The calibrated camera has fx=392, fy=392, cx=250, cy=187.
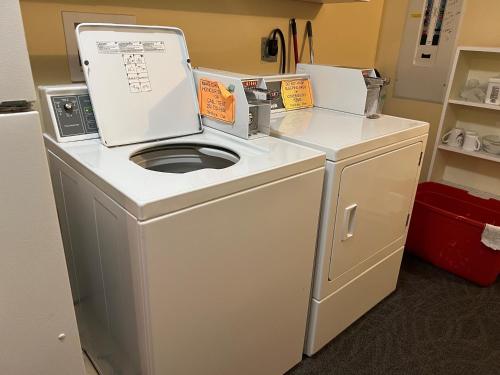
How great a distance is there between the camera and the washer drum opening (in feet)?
4.86

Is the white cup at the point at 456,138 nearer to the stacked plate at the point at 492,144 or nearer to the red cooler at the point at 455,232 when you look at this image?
the stacked plate at the point at 492,144

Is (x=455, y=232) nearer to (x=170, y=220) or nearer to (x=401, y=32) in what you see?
(x=401, y=32)

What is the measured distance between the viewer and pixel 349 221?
1.59 m

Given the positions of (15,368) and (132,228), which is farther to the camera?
(132,228)

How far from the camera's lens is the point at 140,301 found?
1.07 m

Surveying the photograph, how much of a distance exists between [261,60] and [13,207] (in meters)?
1.83

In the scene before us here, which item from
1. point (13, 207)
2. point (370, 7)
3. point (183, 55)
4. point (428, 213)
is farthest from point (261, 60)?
point (13, 207)

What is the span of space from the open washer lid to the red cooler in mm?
1566

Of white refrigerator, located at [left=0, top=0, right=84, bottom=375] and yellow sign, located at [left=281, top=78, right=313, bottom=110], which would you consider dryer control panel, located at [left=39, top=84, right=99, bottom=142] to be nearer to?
white refrigerator, located at [left=0, top=0, right=84, bottom=375]

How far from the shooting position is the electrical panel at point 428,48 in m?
2.72

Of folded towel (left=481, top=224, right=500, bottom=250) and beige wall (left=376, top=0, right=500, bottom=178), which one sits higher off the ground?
beige wall (left=376, top=0, right=500, bottom=178)

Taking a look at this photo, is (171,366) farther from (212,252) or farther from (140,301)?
(212,252)

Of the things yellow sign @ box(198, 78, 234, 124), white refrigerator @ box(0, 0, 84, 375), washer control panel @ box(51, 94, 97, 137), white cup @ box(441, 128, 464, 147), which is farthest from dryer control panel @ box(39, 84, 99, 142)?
white cup @ box(441, 128, 464, 147)

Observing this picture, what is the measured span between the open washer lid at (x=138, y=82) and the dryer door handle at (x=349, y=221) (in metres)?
0.69
